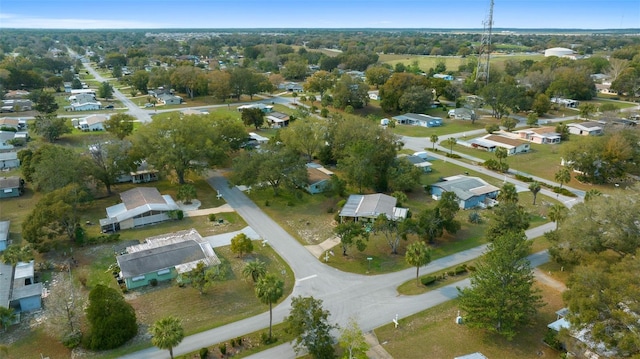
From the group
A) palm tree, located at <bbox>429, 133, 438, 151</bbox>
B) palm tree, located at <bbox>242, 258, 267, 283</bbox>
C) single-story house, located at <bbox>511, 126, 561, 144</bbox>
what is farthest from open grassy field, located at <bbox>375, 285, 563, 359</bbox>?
single-story house, located at <bbox>511, 126, 561, 144</bbox>


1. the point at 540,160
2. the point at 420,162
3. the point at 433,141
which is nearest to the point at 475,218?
the point at 420,162

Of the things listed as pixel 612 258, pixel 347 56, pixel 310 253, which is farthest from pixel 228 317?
pixel 347 56

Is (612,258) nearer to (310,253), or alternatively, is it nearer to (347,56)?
(310,253)

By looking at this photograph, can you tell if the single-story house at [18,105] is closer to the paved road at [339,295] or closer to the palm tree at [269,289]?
the paved road at [339,295]

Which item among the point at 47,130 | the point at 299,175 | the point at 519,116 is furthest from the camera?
the point at 519,116

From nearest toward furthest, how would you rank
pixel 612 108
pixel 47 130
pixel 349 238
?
pixel 349 238
pixel 47 130
pixel 612 108

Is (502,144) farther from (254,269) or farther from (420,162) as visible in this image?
(254,269)

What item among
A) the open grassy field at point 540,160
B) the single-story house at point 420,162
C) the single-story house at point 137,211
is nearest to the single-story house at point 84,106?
the single-story house at point 137,211

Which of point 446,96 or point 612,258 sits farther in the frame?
point 446,96
